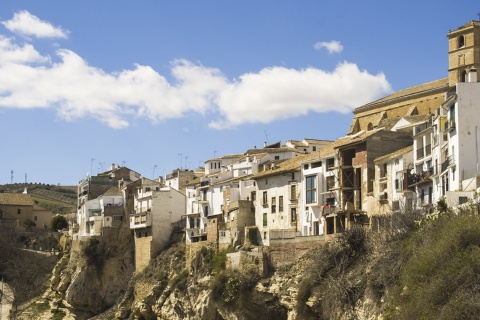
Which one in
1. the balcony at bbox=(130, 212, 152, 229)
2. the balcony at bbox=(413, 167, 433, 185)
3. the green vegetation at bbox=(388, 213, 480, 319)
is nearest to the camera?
the green vegetation at bbox=(388, 213, 480, 319)

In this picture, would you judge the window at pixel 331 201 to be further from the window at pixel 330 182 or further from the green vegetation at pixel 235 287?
the green vegetation at pixel 235 287

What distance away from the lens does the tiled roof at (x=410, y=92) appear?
67438mm

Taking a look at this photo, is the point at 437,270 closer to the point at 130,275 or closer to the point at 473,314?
the point at 473,314

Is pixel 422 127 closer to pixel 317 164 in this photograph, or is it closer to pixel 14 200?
pixel 317 164

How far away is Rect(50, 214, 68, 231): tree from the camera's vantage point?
348 ft

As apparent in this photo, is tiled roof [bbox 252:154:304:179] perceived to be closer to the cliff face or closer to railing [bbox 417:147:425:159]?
railing [bbox 417:147:425:159]

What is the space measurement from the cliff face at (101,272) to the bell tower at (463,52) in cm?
3130

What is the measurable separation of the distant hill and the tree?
111ft

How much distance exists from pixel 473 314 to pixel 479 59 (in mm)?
37045

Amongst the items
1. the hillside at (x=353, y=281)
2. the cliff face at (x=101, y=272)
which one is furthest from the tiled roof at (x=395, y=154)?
the cliff face at (x=101, y=272)

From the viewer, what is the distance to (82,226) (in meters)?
85.5

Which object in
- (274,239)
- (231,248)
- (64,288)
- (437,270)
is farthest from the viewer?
(64,288)

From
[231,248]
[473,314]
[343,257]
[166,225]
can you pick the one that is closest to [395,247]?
[343,257]

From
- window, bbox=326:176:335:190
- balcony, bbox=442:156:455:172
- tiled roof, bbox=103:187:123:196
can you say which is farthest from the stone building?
tiled roof, bbox=103:187:123:196
